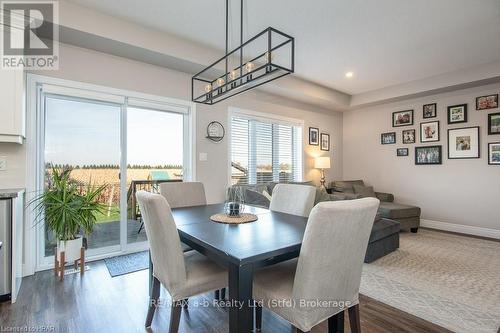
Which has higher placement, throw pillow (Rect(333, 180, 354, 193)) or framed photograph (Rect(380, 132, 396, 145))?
framed photograph (Rect(380, 132, 396, 145))

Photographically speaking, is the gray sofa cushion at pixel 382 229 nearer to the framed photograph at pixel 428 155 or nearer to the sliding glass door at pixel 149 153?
the framed photograph at pixel 428 155

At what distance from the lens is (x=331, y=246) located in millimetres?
1161

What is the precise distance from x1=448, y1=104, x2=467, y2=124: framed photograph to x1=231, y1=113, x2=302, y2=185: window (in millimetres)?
2703

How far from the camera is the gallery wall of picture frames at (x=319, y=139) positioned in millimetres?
5583

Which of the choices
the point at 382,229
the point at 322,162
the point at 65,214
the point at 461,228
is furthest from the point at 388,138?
the point at 65,214

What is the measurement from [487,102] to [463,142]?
0.72m

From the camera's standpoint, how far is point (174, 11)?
8.57 feet

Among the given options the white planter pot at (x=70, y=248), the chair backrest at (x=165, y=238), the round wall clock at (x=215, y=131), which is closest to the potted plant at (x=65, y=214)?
the white planter pot at (x=70, y=248)

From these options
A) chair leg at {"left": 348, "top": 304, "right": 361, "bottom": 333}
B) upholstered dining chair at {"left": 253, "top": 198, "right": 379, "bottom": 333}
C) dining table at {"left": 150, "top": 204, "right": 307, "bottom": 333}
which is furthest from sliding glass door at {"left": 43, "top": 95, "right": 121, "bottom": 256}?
chair leg at {"left": 348, "top": 304, "right": 361, "bottom": 333}

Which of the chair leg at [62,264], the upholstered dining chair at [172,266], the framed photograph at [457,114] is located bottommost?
the chair leg at [62,264]

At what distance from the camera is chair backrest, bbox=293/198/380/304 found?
3.68 feet

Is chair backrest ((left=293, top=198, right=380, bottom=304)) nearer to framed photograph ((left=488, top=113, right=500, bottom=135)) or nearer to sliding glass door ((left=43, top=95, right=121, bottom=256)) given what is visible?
sliding glass door ((left=43, top=95, right=121, bottom=256))

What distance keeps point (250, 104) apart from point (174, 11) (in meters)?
2.14

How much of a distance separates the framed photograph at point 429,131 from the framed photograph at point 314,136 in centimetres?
200
